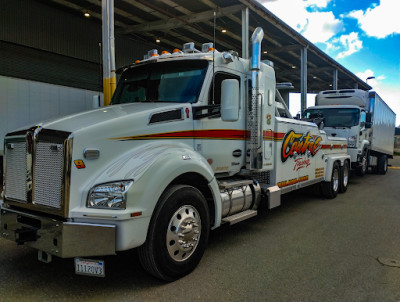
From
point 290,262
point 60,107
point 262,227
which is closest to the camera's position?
point 290,262

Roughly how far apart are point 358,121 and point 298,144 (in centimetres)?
584

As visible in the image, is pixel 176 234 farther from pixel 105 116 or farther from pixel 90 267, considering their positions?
pixel 105 116

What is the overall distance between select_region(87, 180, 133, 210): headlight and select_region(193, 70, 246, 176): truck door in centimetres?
143

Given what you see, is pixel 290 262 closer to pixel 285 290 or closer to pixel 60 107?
pixel 285 290

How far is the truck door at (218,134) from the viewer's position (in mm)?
4223

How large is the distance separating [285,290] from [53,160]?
8.55ft

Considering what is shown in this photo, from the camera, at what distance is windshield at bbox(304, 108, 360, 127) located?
11242 mm

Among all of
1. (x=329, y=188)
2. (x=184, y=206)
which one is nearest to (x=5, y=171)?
(x=184, y=206)

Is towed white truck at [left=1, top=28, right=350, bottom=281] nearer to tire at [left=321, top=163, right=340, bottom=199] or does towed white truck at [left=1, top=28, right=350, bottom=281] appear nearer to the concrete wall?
tire at [left=321, top=163, right=340, bottom=199]

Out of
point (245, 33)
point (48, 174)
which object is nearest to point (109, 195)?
point (48, 174)

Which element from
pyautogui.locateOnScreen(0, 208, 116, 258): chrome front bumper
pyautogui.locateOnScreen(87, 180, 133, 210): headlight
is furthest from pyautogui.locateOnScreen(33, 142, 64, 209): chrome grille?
pyautogui.locateOnScreen(87, 180, 133, 210): headlight

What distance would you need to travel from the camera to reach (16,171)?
3.41 meters

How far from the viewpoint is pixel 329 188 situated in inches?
328

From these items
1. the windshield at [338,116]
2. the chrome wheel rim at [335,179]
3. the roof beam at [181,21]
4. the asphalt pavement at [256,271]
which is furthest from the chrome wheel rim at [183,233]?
the roof beam at [181,21]
